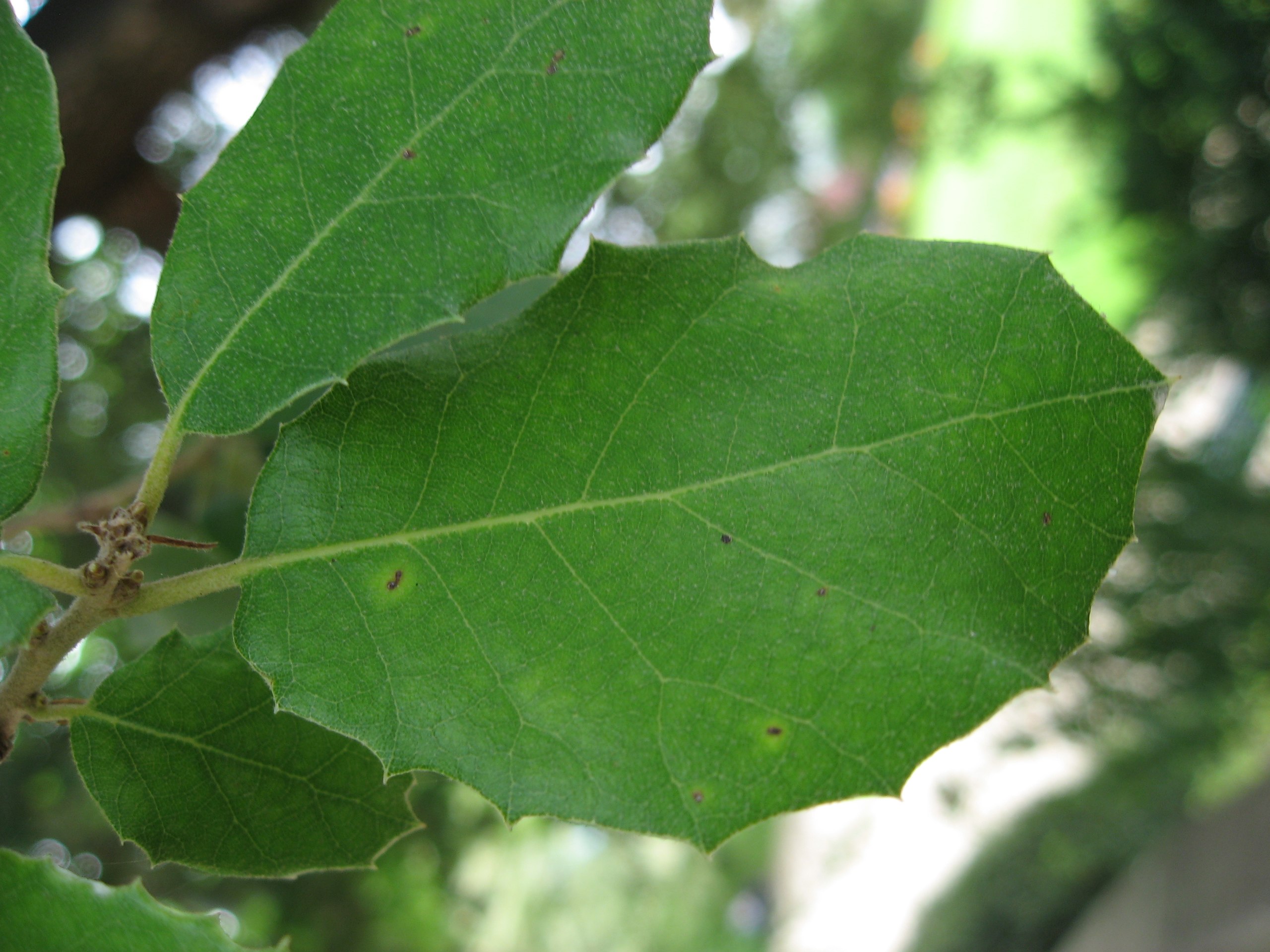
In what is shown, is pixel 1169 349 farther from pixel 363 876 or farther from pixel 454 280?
pixel 454 280

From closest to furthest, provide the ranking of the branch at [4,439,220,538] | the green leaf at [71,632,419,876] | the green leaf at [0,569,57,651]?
the green leaf at [0,569,57,651] → the green leaf at [71,632,419,876] → the branch at [4,439,220,538]

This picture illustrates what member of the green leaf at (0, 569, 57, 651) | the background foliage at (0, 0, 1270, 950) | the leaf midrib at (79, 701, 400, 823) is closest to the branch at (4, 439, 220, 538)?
the background foliage at (0, 0, 1270, 950)

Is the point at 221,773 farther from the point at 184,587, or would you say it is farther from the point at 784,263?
the point at 784,263

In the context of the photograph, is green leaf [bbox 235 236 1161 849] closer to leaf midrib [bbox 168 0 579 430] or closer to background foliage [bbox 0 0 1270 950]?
leaf midrib [bbox 168 0 579 430]

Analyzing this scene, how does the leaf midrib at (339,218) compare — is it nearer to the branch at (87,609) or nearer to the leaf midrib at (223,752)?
the branch at (87,609)

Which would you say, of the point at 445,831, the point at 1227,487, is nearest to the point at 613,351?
the point at 445,831
